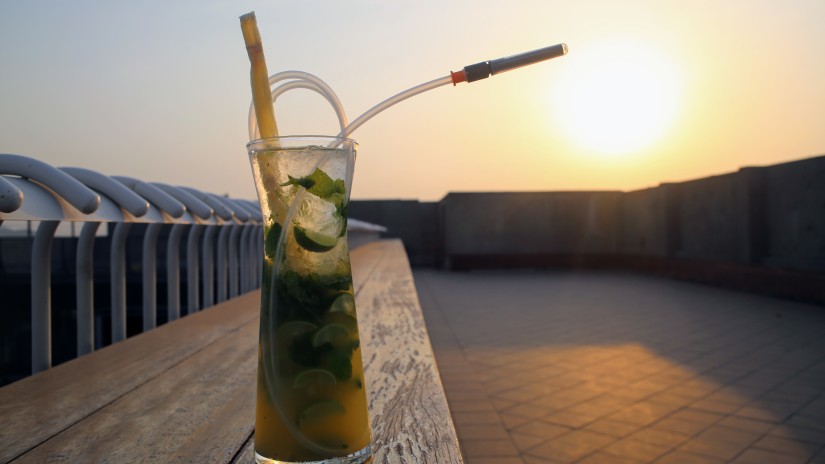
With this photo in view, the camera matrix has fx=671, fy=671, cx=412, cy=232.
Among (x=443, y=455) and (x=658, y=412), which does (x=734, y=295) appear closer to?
(x=658, y=412)

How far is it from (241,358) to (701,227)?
31.6 feet

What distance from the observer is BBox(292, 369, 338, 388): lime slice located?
30.3 inches

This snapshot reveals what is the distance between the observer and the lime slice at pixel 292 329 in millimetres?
780

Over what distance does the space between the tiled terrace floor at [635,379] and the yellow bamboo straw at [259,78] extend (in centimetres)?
215

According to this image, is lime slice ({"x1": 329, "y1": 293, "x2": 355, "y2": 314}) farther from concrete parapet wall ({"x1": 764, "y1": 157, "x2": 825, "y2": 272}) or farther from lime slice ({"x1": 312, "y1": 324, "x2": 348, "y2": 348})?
concrete parapet wall ({"x1": 764, "y1": 157, "x2": 825, "y2": 272})

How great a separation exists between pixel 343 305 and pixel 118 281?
1.42 metres

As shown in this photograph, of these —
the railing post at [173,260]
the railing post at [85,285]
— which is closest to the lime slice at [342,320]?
the railing post at [85,285]

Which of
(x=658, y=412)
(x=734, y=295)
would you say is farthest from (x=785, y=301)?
(x=658, y=412)

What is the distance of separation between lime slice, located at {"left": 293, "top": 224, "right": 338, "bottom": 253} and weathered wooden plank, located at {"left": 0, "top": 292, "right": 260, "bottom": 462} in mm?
521

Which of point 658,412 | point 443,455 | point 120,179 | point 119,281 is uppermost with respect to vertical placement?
point 120,179

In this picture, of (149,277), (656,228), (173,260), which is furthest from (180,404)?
(656,228)

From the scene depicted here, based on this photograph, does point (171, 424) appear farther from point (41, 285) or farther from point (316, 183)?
point (41, 285)

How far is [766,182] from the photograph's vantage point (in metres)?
8.38

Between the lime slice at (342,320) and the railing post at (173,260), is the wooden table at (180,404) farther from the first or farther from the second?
the railing post at (173,260)
